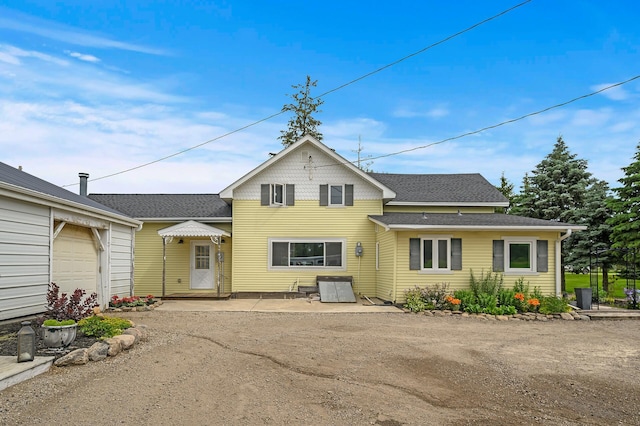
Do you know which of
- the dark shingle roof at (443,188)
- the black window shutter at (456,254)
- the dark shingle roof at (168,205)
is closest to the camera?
the black window shutter at (456,254)

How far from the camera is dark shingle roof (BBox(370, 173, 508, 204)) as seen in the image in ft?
71.7

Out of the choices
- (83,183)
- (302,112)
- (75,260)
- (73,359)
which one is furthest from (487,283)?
(302,112)

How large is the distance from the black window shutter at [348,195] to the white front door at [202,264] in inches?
228

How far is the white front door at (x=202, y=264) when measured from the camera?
20812mm

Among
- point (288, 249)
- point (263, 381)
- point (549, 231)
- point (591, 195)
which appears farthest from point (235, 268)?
point (591, 195)

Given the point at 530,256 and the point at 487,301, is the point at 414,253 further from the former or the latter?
the point at 530,256

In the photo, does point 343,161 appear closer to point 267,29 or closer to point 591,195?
point 267,29

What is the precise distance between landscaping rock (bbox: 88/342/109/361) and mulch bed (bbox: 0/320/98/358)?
40 centimetres

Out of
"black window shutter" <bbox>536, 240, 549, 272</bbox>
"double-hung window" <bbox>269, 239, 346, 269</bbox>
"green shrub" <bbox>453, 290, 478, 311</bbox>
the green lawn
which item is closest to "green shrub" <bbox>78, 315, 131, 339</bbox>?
"green shrub" <bbox>453, 290, 478, 311</bbox>

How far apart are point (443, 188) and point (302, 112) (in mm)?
19186

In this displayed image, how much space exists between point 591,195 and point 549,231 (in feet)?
30.6

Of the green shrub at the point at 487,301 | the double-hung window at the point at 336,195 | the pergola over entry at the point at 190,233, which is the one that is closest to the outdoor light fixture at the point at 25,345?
the pergola over entry at the point at 190,233

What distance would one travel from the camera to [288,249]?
65.6 ft

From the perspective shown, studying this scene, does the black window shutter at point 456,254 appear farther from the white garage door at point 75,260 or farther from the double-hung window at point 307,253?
the white garage door at point 75,260
